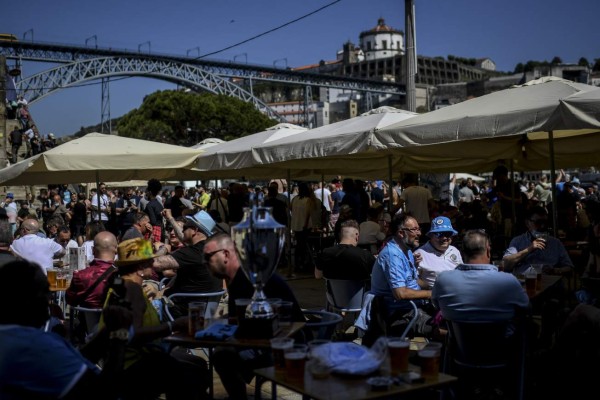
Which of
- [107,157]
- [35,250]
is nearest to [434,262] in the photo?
[35,250]

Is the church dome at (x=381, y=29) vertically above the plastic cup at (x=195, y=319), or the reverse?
the church dome at (x=381, y=29)

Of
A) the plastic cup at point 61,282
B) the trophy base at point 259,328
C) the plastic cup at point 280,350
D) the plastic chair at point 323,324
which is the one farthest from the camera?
the plastic cup at point 61,282

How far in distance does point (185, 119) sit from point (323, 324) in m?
60.2

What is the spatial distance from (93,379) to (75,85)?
69.3 metres

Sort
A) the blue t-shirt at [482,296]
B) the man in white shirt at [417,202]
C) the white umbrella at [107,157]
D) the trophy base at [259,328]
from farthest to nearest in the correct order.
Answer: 1. the man in white shirt at [417,202]
2. the white umbrella at [107,157]
3. the blue t-shirt at [482,296]
4. the trophy base at [259,328]

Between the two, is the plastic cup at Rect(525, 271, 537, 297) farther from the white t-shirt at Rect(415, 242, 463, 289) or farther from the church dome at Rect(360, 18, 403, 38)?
the church dome at Rect(360, 18, 403, 38)

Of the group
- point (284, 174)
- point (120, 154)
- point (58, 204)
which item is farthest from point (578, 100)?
→ point (58, 204)

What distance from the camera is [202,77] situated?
84.5m

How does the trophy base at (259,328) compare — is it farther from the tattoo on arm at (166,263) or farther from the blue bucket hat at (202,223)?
the blue bucket hat at (202,223)

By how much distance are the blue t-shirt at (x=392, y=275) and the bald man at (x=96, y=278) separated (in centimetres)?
192

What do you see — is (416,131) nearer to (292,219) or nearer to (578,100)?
(578,100)

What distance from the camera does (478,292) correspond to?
12.8 ft

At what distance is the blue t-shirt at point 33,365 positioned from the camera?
2.47m

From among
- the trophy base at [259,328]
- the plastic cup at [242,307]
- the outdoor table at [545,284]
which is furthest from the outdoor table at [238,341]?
the outdoor table at [545,284]
